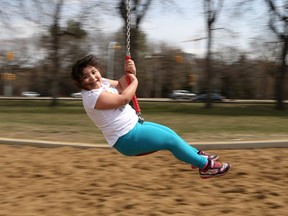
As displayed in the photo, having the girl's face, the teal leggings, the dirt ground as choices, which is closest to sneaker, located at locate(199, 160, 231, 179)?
the teal leggings

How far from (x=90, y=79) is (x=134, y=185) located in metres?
2.12

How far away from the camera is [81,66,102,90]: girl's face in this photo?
3.20m

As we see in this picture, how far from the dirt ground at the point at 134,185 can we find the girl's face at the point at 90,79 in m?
1.42

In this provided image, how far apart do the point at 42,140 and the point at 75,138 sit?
25.9 inches

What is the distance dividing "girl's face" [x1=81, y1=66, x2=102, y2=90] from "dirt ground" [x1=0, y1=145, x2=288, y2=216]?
4.66ft

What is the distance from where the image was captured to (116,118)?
321cm

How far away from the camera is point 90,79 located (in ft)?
10.5

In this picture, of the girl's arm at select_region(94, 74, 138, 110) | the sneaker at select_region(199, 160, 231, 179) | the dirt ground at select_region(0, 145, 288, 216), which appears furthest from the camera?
the dirt ground at select_region(0, 145, 288, 216)

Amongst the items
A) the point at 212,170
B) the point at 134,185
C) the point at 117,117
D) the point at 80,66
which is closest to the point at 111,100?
the point at 117,117

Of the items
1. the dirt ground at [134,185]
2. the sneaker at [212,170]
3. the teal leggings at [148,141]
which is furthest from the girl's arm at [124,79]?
the dirt ground at [134,185]

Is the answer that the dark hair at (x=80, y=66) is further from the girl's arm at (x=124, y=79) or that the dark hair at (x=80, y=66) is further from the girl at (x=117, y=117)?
the girl's arm at (x=124, y=79)

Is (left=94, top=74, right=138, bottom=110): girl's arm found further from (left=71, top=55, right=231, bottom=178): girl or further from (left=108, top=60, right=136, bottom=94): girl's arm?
(left=108, top=60, right=136, bottom=94): girl's arm

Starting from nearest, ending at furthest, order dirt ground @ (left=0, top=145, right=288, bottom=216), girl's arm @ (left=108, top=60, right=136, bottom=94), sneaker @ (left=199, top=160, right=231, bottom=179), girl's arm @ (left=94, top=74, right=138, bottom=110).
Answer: girl's arm @ (left=94, top=74, right=138, bottom=110) < girl's arm @ (left=108, top=60, right=136, bottom=94) < sneaker @ (left=199, top=160, right=231, bottom=179) < dirt ground @ (left=0, top=145, right=288, bottom=216)

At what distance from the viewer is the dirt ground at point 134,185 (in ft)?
13.5
